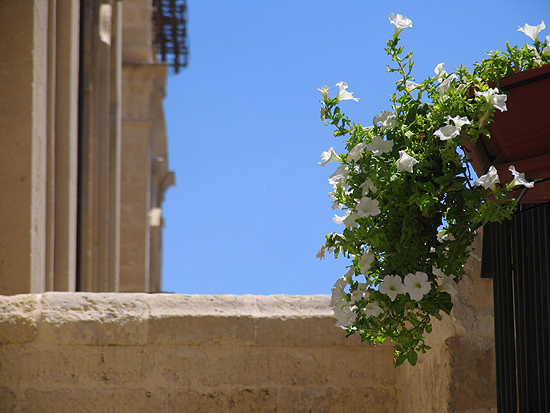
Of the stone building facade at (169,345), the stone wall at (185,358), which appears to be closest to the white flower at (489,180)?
the stone building facade at (169,345)

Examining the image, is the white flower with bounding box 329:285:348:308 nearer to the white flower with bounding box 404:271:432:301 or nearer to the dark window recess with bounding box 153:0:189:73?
the white flower with bounding box 404:271:432:301

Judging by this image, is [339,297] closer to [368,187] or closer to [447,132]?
[368,187]

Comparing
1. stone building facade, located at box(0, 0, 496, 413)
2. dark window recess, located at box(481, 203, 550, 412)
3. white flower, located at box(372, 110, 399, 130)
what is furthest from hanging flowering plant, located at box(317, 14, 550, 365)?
stone building facade, located at box(0, 0, 496, 413)

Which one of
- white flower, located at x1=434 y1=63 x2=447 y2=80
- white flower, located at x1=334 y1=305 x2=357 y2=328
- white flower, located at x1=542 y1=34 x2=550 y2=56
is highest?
white flower, located at x1=542 y1=34 x2=550 y2=56

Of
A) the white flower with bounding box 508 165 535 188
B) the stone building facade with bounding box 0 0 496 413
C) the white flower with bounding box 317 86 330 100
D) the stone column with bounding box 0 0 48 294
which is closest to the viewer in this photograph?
the white flower with bounding box 508 165 535 188

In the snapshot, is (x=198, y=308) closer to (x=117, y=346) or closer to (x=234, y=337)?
(x=234, y=337)

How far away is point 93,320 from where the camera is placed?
260 centimetres

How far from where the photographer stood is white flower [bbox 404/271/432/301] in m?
1.31

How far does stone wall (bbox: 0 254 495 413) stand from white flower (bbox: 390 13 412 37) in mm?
1543

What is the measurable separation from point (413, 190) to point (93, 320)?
1.71 metres

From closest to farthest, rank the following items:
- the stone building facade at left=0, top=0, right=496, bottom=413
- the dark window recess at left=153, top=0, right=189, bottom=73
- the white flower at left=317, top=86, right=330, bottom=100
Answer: the white flower at left=317, top=86, right=330, bottom=100 → the stone building facade at left=0, top=0, right=496, bottom=413 → the dark window recess at left=153, top=0, right=189, bottom=73

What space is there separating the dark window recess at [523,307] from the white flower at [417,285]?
0.97 feet

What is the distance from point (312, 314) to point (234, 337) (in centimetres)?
34

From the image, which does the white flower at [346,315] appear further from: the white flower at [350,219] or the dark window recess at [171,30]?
the dark window recess at [171,30]
